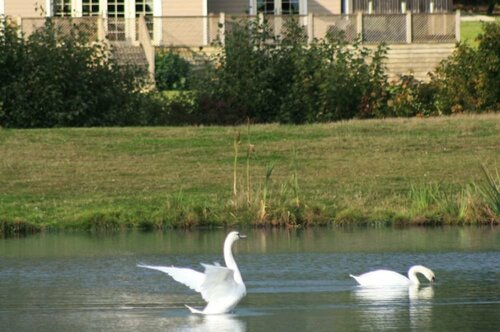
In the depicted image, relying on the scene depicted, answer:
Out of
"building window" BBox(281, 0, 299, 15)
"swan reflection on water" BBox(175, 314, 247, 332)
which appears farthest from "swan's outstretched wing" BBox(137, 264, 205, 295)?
"building window" BBox(281, 0, 299, 15)

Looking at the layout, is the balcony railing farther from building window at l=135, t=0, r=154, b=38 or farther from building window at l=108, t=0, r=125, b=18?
building window at l=135, t=0, r=154, b=38

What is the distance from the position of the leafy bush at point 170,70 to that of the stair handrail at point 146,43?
12.1 inches

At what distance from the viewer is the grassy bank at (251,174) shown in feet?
80.8

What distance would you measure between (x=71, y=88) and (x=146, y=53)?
9.02 m

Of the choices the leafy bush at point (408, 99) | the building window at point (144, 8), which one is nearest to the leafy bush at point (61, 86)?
the leafy bush at point (408, 99)

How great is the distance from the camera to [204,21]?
46438mm

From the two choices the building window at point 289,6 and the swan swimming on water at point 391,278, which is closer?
the swan swimming on water at point 391,278

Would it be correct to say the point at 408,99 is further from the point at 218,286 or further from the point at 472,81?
the point at 218,286

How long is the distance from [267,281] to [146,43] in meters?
27.3

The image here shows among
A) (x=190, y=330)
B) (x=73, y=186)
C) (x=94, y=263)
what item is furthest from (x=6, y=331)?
(x=73, y=186)

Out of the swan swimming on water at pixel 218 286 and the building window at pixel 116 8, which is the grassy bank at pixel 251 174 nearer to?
the swan swimming on water at pixel 218 286

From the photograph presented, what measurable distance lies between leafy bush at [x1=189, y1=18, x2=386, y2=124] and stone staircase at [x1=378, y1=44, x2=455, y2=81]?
26.3 feet

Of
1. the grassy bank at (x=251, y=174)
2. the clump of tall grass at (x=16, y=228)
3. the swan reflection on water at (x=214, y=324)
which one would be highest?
the grassy bank at (x=251, y=174)

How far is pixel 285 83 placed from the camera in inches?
1495
